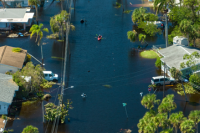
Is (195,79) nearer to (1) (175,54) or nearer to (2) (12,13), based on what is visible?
(1) (175,54)

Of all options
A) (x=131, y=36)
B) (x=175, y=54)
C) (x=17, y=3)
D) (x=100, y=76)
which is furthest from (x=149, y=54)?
(x=17, y=3)

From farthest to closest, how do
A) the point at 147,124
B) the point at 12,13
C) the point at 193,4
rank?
the point at 12,13 < the point at 193,4 < the point at 147,124

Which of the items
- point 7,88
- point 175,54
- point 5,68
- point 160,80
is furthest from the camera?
point 175,54

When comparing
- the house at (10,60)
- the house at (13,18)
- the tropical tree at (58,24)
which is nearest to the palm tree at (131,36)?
the tropical tree at (58,24)

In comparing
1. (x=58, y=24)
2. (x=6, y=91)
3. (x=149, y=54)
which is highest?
(x=58, y=24)

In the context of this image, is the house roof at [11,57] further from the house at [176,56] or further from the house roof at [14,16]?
the house at [176,56]

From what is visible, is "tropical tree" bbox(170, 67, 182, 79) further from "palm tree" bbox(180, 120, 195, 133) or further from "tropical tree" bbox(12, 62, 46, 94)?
"tropical tree" bbox(12, 62, 46, 94)
